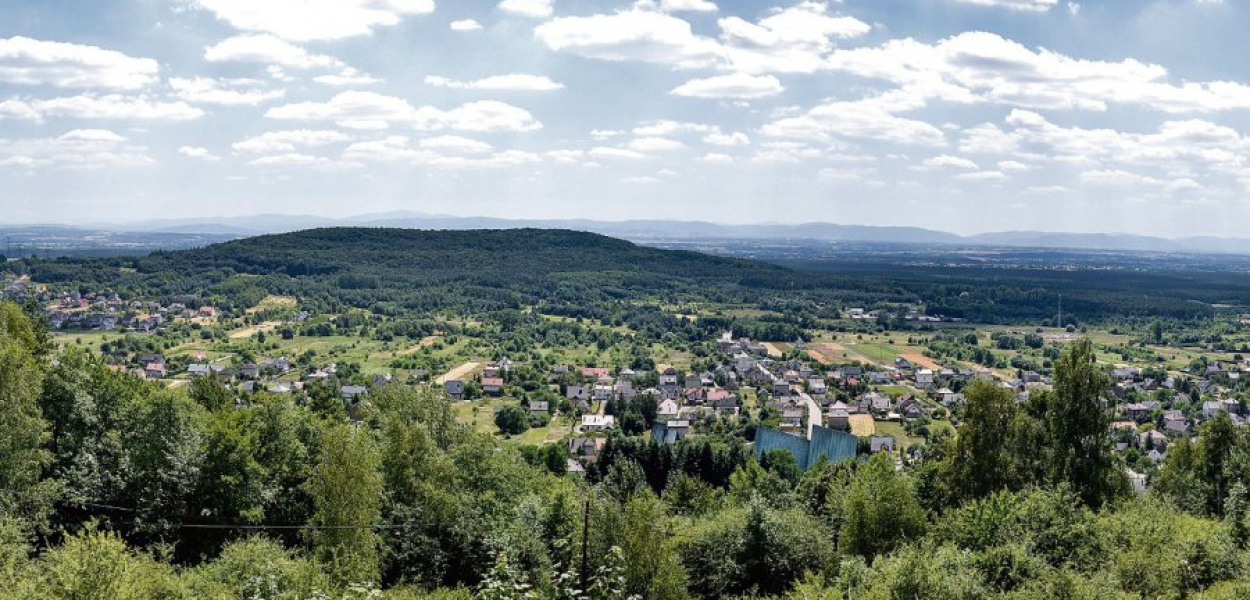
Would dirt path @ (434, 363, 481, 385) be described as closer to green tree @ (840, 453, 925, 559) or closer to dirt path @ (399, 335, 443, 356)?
dirt path @ (399, 335, 443, 356)

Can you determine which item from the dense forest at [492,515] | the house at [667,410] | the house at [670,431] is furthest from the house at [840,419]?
the dense forest at [492,515]

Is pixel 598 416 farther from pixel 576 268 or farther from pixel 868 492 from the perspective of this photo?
pixel 576 268

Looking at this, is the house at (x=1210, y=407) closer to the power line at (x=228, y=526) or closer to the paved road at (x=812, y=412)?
the paved road at (x=812, y=412)

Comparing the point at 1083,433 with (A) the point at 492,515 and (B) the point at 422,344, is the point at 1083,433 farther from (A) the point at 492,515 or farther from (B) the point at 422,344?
(B) the point at 422,344

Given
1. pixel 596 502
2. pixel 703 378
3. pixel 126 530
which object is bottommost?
pixel 703 378

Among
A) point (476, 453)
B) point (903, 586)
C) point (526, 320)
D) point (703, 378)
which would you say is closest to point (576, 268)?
point (526, 320)
